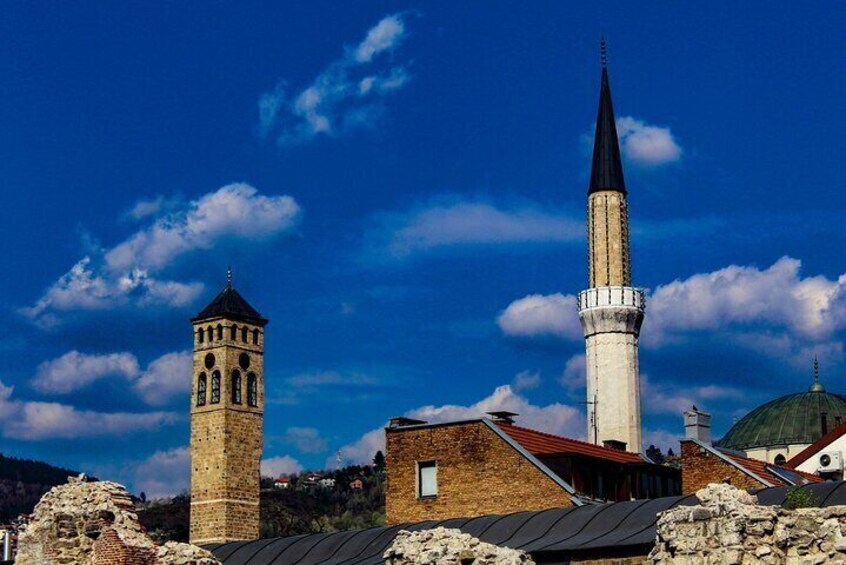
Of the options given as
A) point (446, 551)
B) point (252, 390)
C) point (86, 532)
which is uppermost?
point (252, 390)

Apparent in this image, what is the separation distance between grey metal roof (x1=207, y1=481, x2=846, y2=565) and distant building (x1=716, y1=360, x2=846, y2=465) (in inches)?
1692

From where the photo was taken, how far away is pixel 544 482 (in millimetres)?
35594

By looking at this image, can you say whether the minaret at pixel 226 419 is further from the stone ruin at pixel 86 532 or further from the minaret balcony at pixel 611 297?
the stone ruin at pixel 86 532

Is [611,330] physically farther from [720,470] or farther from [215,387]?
[720,470]

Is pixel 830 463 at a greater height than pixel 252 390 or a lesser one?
lesser

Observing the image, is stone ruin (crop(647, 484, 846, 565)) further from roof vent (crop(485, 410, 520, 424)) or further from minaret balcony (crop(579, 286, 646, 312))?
minaret balcony (crop(579, 286, 646, 312))

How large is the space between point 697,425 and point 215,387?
45965 mm

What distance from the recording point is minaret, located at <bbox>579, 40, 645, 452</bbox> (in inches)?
Result: 2835

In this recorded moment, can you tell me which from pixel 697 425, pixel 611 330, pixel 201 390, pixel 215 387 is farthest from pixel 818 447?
pixel 201 390

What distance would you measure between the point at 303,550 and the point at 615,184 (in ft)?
166

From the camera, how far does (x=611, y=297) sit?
239 ft

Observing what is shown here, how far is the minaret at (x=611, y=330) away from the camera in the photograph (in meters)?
72.0

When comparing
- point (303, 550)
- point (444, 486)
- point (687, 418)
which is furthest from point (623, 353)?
point (303, 550)

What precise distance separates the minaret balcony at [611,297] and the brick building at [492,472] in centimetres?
3292
